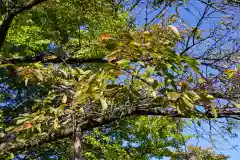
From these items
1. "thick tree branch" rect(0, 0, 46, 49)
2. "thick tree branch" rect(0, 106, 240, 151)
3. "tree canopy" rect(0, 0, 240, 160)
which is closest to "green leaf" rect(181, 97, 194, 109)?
"tree canopy" rect(0, 0, 240, 160)

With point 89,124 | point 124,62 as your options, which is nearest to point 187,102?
point 124,62

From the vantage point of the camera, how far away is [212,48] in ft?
16.9

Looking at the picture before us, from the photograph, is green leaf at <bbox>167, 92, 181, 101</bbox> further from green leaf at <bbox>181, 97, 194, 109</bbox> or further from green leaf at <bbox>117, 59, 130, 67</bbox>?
green leaf at <bbox>117, 59, 130, 67</bbox>

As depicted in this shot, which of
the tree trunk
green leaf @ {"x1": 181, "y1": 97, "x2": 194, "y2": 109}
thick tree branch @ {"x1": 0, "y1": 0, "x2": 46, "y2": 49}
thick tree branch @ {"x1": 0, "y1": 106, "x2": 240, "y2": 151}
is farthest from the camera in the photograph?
thick tree branch @ {"x1": 0, "y1": 0, "x2": 46, "y2": 49}

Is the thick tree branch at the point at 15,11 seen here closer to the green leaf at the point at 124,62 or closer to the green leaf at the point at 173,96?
the green leaf at the point at 124,62

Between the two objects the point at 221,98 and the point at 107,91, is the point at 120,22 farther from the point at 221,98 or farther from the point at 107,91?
the point at 107,91

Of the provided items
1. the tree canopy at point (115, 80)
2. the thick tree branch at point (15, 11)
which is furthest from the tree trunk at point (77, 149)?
the thick tree branch at point (15, 11)

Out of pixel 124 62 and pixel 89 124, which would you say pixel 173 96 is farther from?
pixel 89 124

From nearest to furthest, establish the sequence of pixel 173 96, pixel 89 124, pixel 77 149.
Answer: pixel 173 96 → pixel 77 149 → pixel 89 124

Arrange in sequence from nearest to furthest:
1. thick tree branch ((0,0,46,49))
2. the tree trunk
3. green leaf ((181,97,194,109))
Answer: green leaf ((181,97,194,109)) < the tree trunk < thick tree branch ((0,0,46,49))

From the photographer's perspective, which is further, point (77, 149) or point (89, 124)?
point (89, 124)

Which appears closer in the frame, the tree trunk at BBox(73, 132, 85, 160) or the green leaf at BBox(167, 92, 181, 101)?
the green leaf at BBox(167, 92, 181, 101)

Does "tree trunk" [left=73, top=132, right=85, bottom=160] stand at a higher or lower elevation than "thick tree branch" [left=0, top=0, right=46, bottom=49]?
lower

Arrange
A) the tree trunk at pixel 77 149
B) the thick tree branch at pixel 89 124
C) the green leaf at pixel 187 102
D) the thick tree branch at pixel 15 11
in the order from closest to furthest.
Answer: the green leaf at pixel 187 102
the tree trunk at pixel 77 149
the thick tree branch at pixel 89 124
the thick tree branch at pixel 15 11
